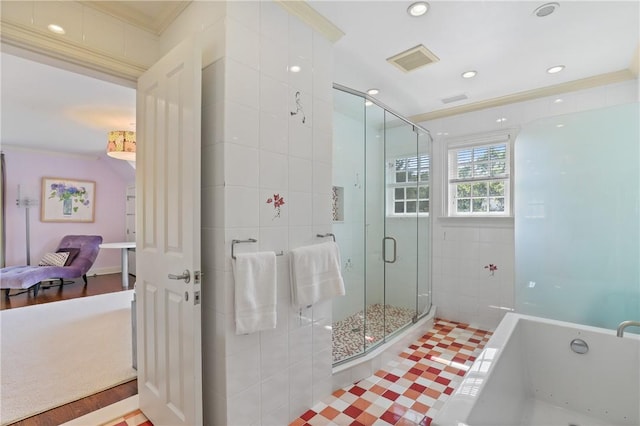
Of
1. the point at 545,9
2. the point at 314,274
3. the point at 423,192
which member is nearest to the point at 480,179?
the point at 423,192

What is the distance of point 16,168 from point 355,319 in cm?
676

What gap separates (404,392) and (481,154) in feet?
8.62

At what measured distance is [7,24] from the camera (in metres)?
1.42

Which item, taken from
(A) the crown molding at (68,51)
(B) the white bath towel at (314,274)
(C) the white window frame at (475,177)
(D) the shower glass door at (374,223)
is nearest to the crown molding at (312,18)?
(A) the crown molding at (68,51)

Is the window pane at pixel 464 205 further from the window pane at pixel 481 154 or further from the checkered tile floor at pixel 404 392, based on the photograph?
the checkered tile floor at pixel 404 392

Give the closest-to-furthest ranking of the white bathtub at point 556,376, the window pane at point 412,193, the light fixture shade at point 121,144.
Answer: the white bathtub at point 556,376
the window pane at point 412,193
the light fixture shade at point 121,144

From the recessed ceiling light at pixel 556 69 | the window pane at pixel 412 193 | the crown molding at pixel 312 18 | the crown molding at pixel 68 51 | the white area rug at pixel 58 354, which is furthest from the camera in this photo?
the window pane at pixel 412 193

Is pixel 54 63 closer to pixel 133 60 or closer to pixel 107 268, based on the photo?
pixel 133 60

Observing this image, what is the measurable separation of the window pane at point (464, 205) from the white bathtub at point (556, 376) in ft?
5.30

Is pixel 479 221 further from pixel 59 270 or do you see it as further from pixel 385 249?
pixel 59 270

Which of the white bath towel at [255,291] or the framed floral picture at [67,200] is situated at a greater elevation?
the framed floral picture at [67,200]

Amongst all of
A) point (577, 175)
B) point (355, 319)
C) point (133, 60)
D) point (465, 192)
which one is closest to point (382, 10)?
point (133, 60)

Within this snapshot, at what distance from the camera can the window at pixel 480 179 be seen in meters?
3.26

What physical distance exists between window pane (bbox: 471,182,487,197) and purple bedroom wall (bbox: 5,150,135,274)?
245 inches
